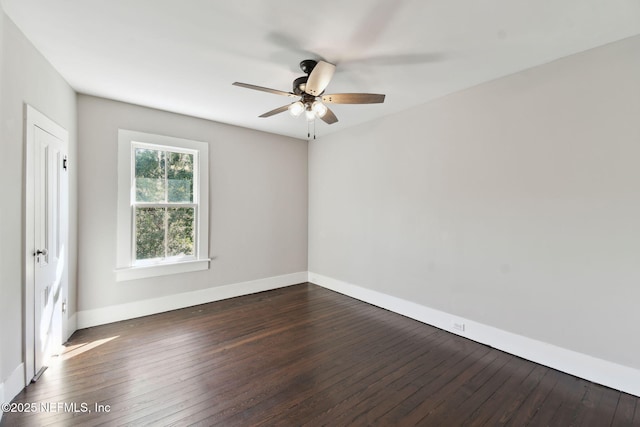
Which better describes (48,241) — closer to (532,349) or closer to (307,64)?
(307,64)

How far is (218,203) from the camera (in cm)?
419

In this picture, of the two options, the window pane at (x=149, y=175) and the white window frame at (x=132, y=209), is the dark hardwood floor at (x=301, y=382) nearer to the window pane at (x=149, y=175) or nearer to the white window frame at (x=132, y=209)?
the white window frame at (x=132, y=209)

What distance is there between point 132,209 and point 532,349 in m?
4.66

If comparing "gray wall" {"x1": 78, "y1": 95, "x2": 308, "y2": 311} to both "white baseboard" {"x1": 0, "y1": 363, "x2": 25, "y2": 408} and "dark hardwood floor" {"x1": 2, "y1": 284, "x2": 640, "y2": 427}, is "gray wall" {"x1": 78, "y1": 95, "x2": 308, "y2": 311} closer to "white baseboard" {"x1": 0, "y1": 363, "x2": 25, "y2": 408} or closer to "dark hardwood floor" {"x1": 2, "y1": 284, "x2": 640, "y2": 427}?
"dark hardwood floor" {"x1": 2, "y1": 284, "x2": 640, "y2": 427}

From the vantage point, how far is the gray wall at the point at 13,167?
1.84m

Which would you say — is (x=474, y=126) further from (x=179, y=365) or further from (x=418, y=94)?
(x=179, y=365)

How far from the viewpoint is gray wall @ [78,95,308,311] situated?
3.23m

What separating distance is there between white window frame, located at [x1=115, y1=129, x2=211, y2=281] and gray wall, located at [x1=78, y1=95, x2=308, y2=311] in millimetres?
76

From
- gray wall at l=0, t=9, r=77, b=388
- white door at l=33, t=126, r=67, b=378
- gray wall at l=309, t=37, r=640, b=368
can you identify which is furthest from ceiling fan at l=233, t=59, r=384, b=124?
white door at l=33, t=126, r=67, b=378

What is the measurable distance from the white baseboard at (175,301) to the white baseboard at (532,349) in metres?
1.84

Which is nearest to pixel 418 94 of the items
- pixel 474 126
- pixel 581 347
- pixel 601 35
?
pixel 474 126

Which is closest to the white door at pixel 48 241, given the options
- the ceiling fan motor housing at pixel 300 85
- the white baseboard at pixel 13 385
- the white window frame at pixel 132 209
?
the white baseboard at pixel 13 385

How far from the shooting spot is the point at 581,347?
230 cm

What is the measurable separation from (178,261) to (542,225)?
14.0ft
